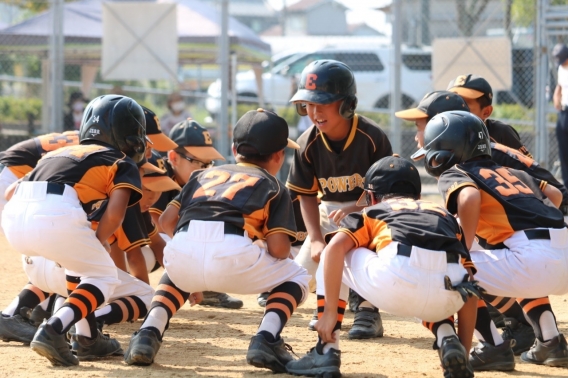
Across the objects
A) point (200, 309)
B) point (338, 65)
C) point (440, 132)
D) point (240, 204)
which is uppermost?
point (338, 65)

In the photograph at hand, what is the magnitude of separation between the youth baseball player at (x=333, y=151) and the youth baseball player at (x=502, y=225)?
0.81 meters

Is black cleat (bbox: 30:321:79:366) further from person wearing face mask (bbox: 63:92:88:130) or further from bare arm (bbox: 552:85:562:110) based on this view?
person wearing face mask (bbox: 63:92:88:130)

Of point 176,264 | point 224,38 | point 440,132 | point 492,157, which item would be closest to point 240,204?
point 176,264

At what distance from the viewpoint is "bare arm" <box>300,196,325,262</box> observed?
5270 millimetres

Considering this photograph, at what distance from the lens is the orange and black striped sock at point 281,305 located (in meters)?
4.35

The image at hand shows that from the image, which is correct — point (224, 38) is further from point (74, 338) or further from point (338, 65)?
point (74, 338)

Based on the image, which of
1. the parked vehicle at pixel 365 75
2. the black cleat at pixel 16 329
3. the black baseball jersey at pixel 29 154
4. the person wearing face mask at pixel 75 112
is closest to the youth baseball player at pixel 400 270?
the black cleat at pixel 16 329

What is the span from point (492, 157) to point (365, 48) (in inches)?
531

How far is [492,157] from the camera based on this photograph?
5281 millimetres

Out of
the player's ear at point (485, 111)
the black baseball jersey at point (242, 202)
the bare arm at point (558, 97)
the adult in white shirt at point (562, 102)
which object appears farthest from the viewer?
the bare arm at point (558, 97)

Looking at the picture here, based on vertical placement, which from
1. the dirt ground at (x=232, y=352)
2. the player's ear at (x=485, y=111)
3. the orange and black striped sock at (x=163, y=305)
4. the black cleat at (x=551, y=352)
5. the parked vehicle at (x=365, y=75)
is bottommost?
the dirt ground at (x=232, y=352)

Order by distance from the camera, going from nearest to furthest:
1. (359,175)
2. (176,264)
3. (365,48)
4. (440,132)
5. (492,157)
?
(176,264) < (440,132) < (492,157) < (359,175) < (365,48)

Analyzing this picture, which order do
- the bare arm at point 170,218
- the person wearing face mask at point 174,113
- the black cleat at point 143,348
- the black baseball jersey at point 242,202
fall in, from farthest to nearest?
the person wearing face mask at point 174,113 → the bare arm at point 170,218 → the black baseball jersey at point 242,202 → the black cleat at point 143,348

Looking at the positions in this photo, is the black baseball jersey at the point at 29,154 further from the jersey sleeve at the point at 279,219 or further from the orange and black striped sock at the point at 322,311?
the orange and black striped sock at the point at 322,311
